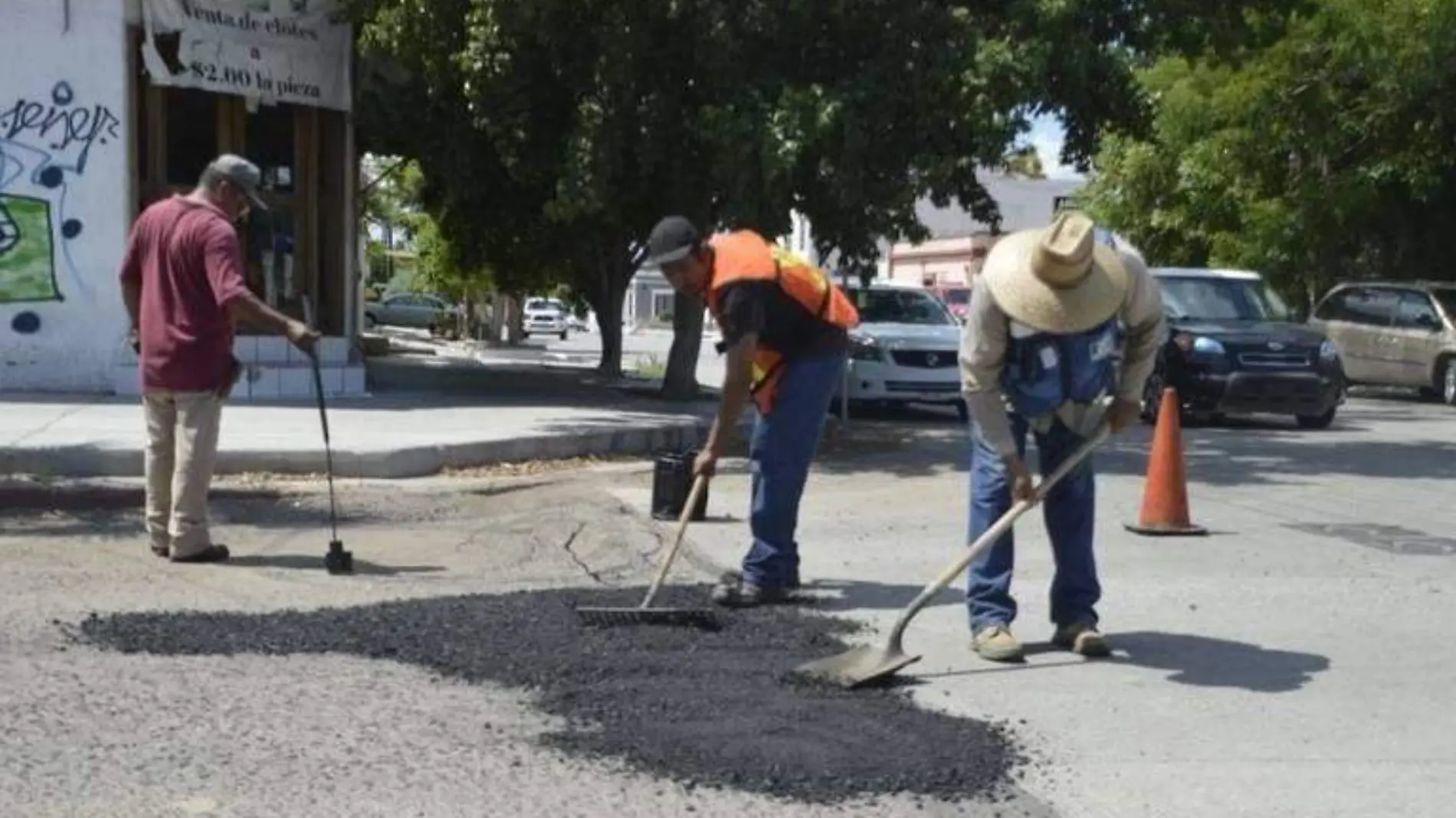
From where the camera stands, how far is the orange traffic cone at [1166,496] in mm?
10273

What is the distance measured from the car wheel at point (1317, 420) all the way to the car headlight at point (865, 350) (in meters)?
4.32

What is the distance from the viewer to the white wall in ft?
52.5

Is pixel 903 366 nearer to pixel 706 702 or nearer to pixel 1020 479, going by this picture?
pixel 1020 479

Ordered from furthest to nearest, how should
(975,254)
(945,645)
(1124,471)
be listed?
(975,254), (1124,471), (945,645)

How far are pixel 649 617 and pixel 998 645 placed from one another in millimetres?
1370

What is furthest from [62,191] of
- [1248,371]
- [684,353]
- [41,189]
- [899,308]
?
[1248,371]

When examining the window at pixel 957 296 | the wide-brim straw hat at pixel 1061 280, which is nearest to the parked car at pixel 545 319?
the window at pixel 957 296

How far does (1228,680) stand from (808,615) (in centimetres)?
177

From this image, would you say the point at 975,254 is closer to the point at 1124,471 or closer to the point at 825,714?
the point at 1124,471

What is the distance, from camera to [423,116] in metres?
18.0

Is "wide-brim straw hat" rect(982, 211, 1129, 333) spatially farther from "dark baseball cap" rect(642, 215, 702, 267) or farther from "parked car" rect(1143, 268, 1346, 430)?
"parked car" rect(1143, 268, 1346, 430)

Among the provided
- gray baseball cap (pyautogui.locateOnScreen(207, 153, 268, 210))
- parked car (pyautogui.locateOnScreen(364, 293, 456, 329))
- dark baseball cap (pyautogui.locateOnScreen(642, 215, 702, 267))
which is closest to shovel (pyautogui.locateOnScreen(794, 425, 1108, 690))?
dark baseball cap (pyautogui.locateOnScreen(642, 215, 702, 267))

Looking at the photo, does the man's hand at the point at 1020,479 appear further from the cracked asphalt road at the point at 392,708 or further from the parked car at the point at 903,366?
the parked car at the point at 903,366

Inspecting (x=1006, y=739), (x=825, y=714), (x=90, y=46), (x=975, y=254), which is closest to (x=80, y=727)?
(x=825, y=714)
